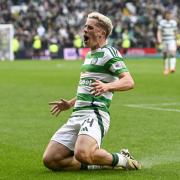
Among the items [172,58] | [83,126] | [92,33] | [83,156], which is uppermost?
[92,33]

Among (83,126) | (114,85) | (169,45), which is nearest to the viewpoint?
(114,85)

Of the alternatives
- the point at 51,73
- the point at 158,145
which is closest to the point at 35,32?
the point at 51,73

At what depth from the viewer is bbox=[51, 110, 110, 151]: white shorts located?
7.86 m

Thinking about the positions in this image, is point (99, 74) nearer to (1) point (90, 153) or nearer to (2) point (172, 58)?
(1) point (90, 153)

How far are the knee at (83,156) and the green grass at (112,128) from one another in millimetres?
159

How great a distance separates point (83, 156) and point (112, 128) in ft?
13.0

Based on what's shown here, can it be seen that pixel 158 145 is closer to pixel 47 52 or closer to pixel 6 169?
pixel 6 169

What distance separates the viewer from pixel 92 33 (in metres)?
8.05

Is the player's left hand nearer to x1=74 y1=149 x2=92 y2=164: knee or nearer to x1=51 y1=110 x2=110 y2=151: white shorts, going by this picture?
x1=51 y1=110 x2=110 y2=151: white shorts

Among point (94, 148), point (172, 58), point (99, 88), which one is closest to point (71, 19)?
point (172, 58)

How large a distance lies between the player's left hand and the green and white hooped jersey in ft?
1.65

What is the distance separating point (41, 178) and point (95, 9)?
3987 centimetres

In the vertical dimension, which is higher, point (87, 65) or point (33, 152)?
point (87, 65)

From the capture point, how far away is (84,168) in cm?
805
